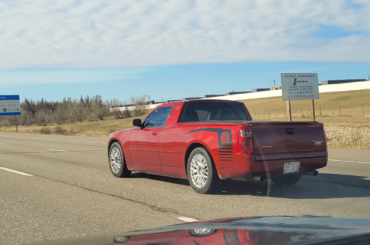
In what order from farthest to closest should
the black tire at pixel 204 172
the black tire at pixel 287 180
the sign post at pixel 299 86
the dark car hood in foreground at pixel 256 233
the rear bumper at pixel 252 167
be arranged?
1. the sign post at pixel 299 86
2. the black tire at pixel 287 180
3. the black tire at pixel 204 172
4. the rear bumper at pixel 252 167
5. the dark car hood in foreground at pixel 256 233

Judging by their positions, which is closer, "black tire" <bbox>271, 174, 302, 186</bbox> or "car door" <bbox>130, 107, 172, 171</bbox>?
"black tire" <bbox>271, 174, 302, 186</bbox>

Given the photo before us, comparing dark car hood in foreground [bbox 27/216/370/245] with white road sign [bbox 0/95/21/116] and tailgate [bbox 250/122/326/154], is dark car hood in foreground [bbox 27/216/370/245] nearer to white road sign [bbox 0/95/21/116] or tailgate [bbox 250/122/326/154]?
tailgate [bbox 250/122/326/154]

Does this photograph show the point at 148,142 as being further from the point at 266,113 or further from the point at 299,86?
the point at 266,113

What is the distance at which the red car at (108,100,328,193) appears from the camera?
22.1 feet

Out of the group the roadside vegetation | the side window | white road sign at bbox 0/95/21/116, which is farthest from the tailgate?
white road sign at bbox 0/95/21/116

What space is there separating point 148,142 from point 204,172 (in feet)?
5.81

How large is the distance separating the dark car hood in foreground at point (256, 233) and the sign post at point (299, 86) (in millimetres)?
21847

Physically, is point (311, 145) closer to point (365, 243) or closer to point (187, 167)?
point (187, 167)

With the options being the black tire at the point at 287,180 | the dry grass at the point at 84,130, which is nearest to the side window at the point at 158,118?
the black tire at the point at 287,180

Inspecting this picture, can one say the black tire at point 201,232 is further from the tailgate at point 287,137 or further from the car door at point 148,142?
the car door at point 148,142

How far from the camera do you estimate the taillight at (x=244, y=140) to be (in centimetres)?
666

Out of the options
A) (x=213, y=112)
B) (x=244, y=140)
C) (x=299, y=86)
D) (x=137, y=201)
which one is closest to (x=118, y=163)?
(x=213, y=112)

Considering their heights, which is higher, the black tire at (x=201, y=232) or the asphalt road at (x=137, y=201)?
the black tire at (x=201, y=232)

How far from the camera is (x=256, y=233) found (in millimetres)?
2680
